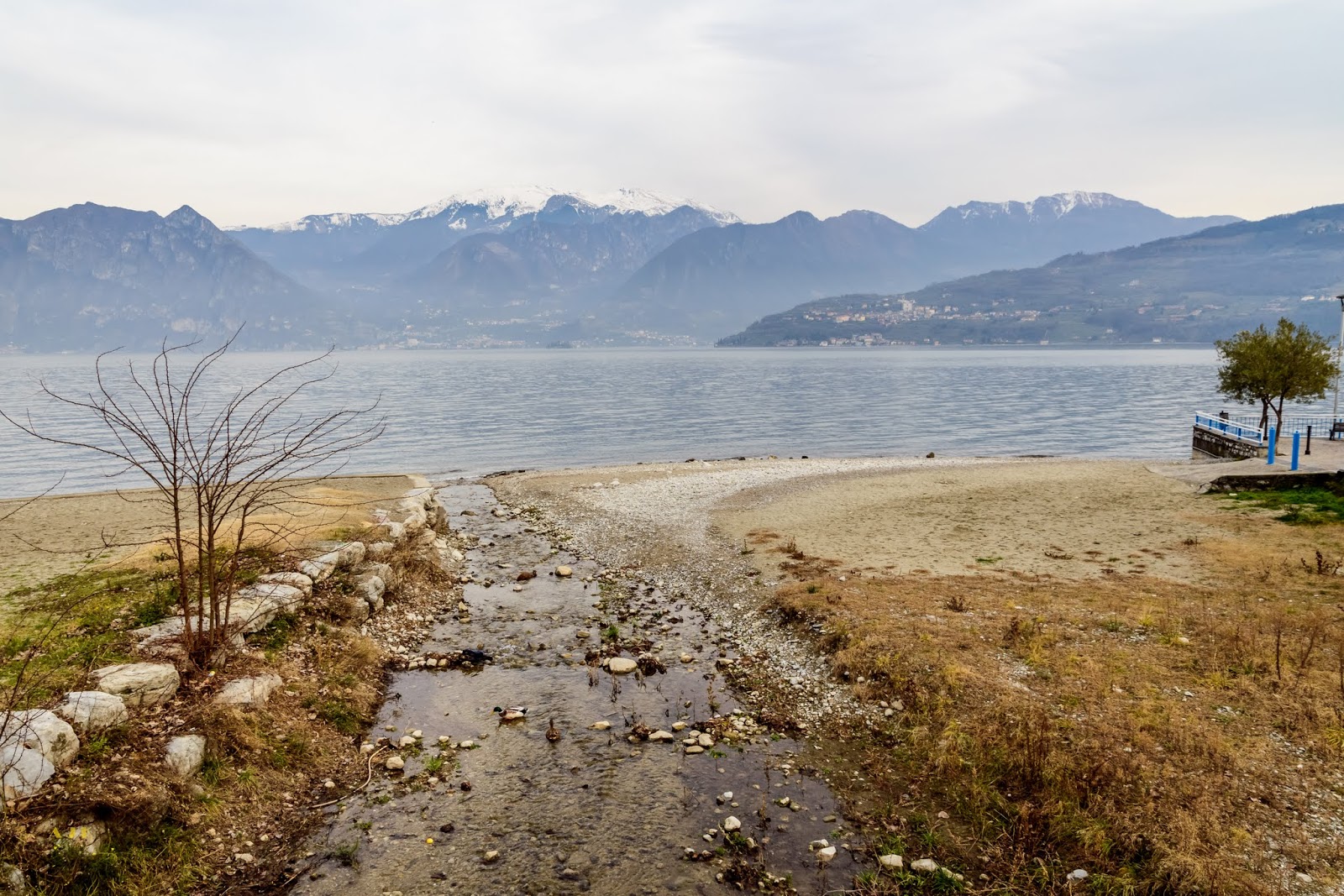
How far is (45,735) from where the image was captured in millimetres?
7352

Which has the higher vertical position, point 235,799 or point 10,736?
point 10,736

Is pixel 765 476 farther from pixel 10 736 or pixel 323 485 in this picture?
pixel 10 736

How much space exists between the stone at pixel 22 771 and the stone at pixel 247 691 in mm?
2279

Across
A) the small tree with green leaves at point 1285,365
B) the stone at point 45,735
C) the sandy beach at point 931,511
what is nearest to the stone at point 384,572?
the stone at point 45,735

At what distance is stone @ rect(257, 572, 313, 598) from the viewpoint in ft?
44.3

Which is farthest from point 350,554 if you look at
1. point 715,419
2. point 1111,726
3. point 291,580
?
point 715,419

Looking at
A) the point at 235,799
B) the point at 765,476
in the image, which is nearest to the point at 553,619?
the point at 235,799

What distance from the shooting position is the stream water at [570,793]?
7.66 metres

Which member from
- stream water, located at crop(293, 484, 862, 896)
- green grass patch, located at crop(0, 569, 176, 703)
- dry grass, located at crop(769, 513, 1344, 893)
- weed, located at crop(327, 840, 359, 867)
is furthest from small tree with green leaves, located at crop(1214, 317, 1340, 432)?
green grass patch, located at crop(0, 569, 176, 703)

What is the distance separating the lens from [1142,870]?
7.16 m

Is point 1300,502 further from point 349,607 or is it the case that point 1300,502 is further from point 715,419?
point 715,419

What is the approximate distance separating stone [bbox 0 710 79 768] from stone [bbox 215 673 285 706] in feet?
6.11

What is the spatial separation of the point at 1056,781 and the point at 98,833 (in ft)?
33.6

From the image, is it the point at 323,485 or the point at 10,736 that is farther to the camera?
the point at 323,485
